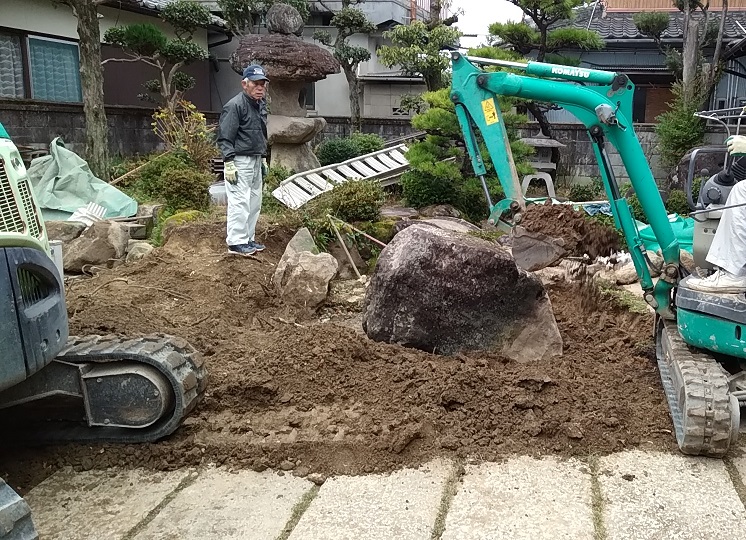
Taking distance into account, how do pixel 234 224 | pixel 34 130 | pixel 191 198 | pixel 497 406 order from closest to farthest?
1. pixel 497 406
2. pixel 234 224
3. pixel 191 198
4. pixel 34 130

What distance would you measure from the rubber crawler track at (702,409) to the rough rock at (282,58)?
813 centimetres

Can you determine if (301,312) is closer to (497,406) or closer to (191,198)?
(497,406)

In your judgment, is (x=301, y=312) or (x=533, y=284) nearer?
(x=533, y=284)

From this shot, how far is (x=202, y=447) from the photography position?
3080mm

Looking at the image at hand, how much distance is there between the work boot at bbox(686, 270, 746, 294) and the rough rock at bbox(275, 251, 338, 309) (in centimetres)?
272

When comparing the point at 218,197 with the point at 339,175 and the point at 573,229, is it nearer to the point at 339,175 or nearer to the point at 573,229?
the point at 339,175

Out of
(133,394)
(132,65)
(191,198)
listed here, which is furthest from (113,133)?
(133,394)

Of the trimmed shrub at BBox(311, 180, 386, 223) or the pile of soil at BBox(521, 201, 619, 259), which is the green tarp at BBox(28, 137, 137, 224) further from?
the pile of soil at BBox(521, 201, 619, 259)

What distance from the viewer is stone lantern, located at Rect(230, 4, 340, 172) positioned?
33.0 feet

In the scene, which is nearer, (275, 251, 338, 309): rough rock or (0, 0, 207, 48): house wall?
(275, 251, 338, 309): rough rock

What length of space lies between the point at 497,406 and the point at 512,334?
773mm

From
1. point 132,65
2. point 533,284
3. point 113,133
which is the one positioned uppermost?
point 132,65

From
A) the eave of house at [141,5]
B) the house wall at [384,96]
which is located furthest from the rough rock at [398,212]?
the house wall at [384,96]

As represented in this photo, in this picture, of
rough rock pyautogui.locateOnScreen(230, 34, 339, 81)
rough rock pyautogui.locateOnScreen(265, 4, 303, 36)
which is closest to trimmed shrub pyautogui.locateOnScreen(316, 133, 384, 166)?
rough rock pyautogui.locateOnScreen(230, 34, 339, 81)
